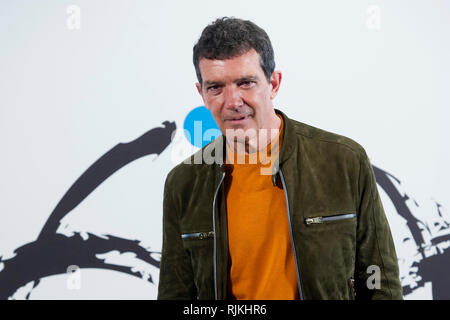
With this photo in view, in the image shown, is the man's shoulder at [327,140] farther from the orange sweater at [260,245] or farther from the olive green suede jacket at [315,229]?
the orange sweater at [260,245]

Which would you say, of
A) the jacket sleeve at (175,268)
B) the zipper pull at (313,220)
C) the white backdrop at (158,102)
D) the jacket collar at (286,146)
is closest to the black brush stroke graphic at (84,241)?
the white backdrop at (158,102)

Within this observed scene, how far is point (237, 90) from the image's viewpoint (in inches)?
52.4

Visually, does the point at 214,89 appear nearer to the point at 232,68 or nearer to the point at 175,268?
the point at 232,68

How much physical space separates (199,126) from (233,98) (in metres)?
0.93

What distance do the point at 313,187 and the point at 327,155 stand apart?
0.11 m

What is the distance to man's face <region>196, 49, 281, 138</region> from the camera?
132 centimetres

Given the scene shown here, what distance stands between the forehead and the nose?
0.03 metres

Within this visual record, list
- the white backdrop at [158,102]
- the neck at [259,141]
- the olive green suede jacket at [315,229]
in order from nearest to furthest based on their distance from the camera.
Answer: the olive green suede jacket at [315,229], the neck at [259,141], the white backdrop at [158,102]

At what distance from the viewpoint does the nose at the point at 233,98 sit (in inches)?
51.8

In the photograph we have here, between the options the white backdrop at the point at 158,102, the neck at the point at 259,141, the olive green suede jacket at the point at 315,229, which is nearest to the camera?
the olive green suede jacket at the point at 315,229

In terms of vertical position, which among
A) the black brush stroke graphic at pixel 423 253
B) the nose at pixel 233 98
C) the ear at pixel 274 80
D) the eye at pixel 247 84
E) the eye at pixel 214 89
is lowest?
the black brush stroke graphic at pixel 423 253

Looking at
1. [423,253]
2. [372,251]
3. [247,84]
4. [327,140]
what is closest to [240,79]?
[247,84]

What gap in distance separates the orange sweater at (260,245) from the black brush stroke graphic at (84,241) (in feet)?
3.21

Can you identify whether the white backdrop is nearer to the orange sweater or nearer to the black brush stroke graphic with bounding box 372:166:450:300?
the black brush stroke graphic with bounding box 372:166:450:300
